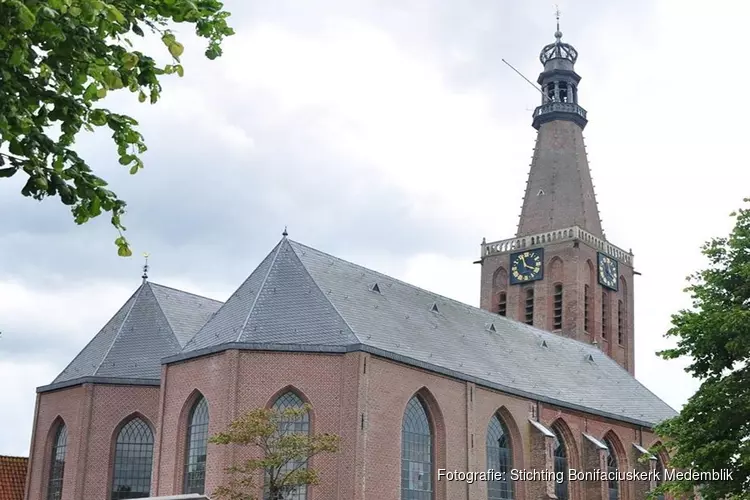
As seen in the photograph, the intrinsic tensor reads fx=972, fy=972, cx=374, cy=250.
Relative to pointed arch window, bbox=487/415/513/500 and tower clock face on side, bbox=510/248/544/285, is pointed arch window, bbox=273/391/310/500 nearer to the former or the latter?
pointed arch window, bbox=487/415/513/500

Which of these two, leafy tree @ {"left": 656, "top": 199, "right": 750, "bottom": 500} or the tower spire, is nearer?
leafy tree @ {"left": 656, "top": 199, "right": 750, "bottom": 500}

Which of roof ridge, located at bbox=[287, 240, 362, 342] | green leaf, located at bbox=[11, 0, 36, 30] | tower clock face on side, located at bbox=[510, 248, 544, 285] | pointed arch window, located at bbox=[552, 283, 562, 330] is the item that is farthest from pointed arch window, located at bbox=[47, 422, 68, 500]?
green leaf, located at bbox=[11, 0, 36, 30]

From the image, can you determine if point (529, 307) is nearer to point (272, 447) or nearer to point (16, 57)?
point (272, 447)

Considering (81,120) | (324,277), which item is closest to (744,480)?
(324,277)

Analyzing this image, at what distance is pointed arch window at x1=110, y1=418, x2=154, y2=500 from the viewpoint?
32.3 m

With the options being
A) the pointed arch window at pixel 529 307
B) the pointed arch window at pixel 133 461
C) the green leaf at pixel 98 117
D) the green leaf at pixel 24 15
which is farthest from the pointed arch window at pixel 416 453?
the green leaf at pixel 24 15

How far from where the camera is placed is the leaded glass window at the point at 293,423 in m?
28.2

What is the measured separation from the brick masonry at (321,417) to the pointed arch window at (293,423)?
28 cm

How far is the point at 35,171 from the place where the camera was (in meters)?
6.93

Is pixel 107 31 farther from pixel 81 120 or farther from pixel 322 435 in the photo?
pixel 322 435

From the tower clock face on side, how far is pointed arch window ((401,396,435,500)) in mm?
21773

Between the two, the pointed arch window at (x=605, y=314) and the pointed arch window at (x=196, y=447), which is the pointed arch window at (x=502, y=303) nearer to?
the pointed arch window at (x=605, y=314)

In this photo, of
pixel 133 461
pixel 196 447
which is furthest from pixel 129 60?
pixel 133 461

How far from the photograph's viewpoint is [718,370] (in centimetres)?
2258
